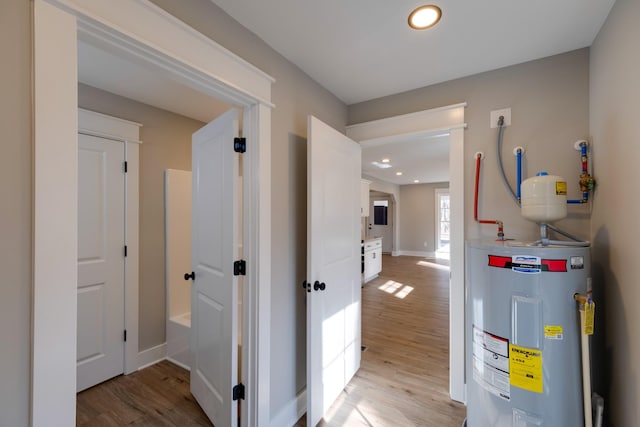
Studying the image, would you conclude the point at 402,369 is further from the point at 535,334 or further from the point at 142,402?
the point at 142,402

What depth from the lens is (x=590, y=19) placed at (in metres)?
1.39

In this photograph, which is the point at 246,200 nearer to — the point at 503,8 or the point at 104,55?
the point at 104,55

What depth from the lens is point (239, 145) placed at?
1543 millimetres

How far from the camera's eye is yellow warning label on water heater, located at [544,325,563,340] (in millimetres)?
1151

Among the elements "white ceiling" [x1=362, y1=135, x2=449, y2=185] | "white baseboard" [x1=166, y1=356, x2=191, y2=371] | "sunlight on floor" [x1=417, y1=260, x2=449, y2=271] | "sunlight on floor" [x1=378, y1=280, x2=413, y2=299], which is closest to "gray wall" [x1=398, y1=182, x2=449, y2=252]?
"sunlight on floor" [x1=417, y1=260, x2=449, y2=271]

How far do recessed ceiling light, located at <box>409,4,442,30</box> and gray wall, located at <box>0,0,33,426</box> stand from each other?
1.51 meters

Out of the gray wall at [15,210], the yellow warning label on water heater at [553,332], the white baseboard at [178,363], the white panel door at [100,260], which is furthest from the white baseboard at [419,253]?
the gray wall at [15,210]

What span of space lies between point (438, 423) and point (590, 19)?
2.51 metres

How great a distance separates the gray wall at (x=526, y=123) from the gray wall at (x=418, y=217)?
7182 millimetres

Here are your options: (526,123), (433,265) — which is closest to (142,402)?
(526,123)

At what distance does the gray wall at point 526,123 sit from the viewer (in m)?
1.65

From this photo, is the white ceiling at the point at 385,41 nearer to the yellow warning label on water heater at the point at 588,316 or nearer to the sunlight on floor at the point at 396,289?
the yellow warning label on water heater at the point at 588,316

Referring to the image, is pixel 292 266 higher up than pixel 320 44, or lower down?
lower down

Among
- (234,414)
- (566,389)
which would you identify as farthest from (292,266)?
(566,389)
